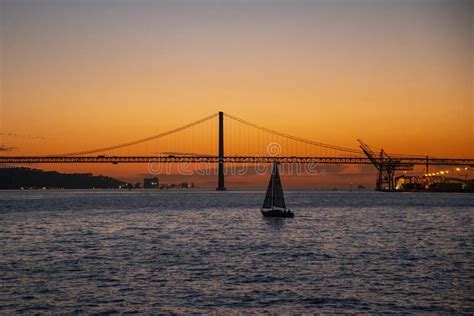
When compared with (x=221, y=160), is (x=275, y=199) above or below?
below

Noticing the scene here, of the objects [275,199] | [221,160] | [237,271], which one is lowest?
[237,271]

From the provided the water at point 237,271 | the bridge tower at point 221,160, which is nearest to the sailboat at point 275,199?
the water at point 237,271

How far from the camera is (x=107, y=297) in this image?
62.4ft

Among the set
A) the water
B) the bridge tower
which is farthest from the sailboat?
the bridge tower

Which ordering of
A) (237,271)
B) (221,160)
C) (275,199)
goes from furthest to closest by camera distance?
1. (221,160)
2. (275,199)
3. (237,271)

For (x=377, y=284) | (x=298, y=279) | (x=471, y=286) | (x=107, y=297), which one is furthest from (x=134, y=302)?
(x=471, y=286)

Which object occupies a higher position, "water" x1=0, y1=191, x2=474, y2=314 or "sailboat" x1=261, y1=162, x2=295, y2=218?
"sailboat" x1=261, y1=162, x2=295, y2=218

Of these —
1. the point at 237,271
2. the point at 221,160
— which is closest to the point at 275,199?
the point at 237,271

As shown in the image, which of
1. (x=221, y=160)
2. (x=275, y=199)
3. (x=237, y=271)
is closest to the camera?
(x=237, y=271)

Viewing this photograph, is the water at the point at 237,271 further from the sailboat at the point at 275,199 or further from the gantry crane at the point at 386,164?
the gantry crane at the point at 386,164

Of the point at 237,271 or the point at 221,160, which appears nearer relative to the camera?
the point at 237,271

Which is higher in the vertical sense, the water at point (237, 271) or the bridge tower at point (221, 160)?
the bridge tower at point (221, 160)

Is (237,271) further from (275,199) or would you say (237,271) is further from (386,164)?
(386,164)

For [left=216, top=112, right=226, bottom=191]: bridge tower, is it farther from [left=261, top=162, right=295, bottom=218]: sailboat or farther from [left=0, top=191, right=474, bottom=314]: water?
[left=0, top=191, right=474, bottom=314]: water
